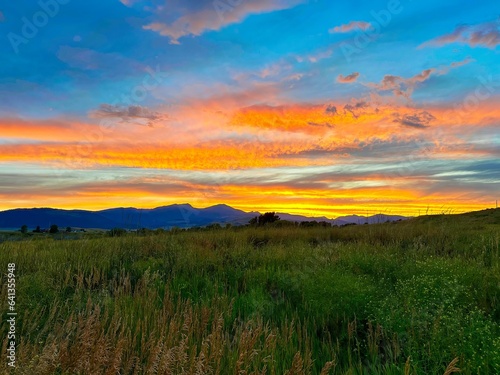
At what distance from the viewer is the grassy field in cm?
326

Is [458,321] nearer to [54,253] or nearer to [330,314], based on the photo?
[330,314]

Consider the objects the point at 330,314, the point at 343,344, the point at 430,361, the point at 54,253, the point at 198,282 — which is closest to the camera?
the point at 430,361

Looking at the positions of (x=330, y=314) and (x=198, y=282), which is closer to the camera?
(x=330, y=314)

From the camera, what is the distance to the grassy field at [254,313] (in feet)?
10.7

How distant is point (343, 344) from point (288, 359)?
4.42 feet

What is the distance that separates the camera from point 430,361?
4.39m

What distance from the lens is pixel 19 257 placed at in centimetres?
955

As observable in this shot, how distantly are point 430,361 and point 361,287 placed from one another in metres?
1.87

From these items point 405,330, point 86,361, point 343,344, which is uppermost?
point 86,361

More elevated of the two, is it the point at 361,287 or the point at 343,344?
the point at 361,287

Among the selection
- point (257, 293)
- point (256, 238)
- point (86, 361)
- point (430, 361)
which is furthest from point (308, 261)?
point (86, 361)

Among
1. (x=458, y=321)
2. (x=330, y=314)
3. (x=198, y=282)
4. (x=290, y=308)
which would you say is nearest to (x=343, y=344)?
(x=330, y=314)

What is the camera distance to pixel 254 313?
537 cm

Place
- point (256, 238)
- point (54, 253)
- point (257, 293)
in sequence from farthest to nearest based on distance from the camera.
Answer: point (256, 238), point (54, 253), point (257, 293)
